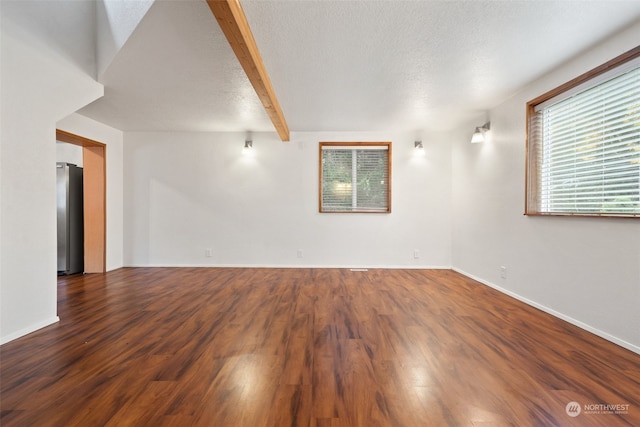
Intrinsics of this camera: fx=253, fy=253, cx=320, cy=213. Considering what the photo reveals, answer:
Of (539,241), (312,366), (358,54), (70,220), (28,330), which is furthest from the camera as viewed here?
(70,220)

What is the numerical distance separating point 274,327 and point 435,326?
4.60 feet

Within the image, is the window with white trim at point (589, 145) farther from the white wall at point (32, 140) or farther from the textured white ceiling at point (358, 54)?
the white wall at point (32, 140)

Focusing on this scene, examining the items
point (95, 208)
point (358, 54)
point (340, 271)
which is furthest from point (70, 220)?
point (358, 54)

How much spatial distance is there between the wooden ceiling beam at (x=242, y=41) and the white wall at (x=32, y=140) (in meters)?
1.73

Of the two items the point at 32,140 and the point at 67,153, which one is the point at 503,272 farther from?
the point at 67,153

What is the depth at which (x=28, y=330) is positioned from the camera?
6.86ft

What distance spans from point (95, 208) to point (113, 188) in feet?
1.35

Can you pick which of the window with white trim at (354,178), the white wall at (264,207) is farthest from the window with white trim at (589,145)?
the window with white trim at (354,178)

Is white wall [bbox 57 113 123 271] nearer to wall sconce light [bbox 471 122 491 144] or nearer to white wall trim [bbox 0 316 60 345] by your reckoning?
white wall trim [bbox 0 316 60 345]

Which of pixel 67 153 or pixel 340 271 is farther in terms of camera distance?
pixel 67 153

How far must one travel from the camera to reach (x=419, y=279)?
375cm

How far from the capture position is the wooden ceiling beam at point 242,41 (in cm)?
152

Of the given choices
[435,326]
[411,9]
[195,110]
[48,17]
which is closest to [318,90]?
[411,9]

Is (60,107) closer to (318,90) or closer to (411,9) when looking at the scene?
(318,90)
